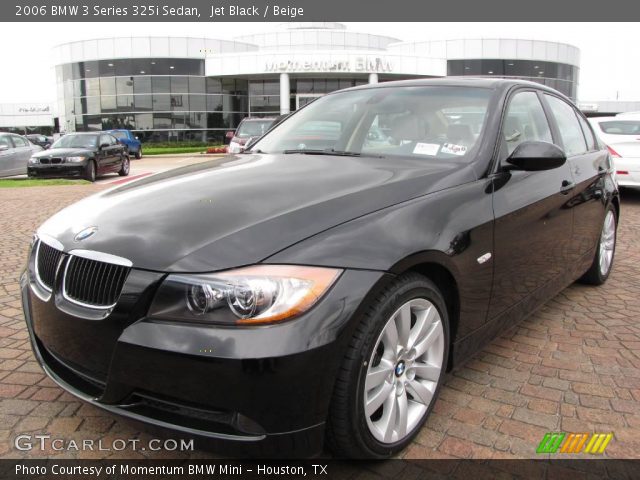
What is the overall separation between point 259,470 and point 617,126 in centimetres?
1076

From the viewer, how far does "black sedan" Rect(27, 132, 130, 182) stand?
50.8 ft

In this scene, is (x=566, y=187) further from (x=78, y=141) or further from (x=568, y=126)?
(x=78, y=141)

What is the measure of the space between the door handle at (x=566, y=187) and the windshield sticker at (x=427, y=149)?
107 centimetres

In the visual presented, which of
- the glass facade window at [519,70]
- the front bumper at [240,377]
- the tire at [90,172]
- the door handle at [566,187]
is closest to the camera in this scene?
the front bumper at [240,377]

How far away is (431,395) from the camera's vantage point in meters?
2.53

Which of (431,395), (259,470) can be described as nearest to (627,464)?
(431,395)

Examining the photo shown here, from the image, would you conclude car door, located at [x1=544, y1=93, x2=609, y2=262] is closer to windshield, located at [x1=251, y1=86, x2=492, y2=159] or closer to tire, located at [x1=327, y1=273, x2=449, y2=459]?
windshield, located at [x1=251, y1=86, x2=492, y2=159]

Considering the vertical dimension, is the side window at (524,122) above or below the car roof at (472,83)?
below

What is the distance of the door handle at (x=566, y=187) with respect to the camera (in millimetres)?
3596

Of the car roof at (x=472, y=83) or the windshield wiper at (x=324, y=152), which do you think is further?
the car roof at (x=472, y=83)

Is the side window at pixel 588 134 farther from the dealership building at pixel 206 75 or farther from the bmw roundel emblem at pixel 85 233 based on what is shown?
the dealership building at pixel 206 75

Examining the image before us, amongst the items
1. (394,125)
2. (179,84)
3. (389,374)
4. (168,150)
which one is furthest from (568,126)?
(179,84)

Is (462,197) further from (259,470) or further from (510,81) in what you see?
(259,470)

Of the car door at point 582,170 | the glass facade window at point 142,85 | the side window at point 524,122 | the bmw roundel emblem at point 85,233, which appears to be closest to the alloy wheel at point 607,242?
the car door at point 582,170
